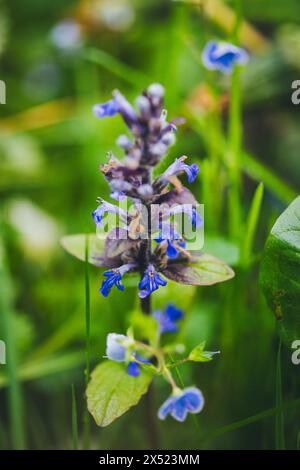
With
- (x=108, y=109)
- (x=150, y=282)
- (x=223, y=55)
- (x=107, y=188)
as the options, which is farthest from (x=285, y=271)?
(x=107, y=188)

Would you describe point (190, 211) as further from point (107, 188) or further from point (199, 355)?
point (107, 188)

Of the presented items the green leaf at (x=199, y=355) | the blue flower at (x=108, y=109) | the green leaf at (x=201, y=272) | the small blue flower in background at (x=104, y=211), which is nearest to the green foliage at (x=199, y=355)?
the green leaf at (x=199, y=355)

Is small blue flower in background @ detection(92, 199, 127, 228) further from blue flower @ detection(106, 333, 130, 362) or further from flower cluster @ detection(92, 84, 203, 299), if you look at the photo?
blue flower @ detection(106, 333, 130, 362)

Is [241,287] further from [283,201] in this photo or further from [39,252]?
[39,252]

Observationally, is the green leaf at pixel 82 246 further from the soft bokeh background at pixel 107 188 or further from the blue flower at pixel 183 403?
the blue flower at pixel 183 403

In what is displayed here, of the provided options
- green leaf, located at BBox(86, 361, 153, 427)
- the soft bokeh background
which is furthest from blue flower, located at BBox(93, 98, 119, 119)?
green leaf, located at BBox(86, 361, 153, 427)
